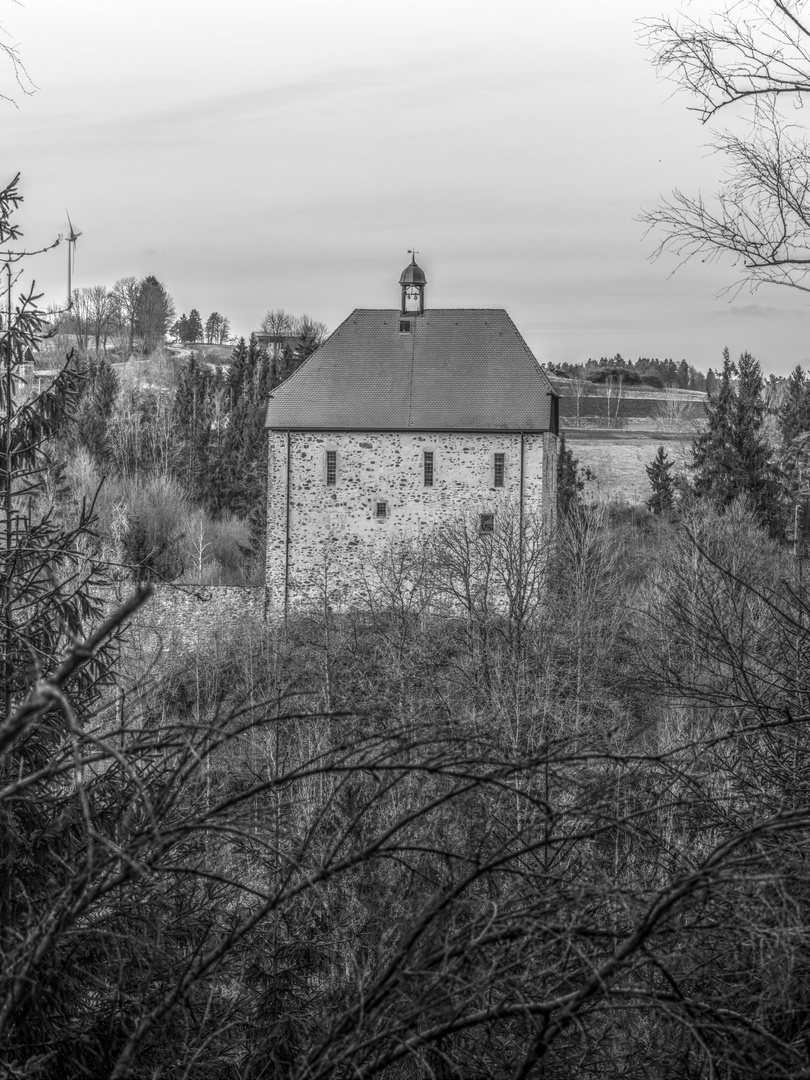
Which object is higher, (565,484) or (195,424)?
(195,424)

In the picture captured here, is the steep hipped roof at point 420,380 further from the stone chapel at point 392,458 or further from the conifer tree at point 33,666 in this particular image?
the conifer tree at point 33,666

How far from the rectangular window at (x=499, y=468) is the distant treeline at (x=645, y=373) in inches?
1469

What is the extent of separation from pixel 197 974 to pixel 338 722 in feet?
62.2

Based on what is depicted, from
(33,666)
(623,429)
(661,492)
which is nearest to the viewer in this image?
(33,666)

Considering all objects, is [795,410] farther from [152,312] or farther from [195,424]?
[152,312]

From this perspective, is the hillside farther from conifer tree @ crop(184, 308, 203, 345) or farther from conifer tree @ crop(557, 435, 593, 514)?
conifer tree @ crop(184, 308, 203, 345)

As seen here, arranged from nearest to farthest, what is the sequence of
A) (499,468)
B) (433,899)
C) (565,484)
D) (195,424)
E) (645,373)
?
(433,899), (499,468), (565,484), (195,424), (645,373)

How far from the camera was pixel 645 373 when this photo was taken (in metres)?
86.5

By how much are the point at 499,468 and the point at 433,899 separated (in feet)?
95.9

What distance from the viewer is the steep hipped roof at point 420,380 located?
31.6m

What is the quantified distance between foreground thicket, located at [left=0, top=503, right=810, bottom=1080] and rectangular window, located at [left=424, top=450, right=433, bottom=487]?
15.1 meters

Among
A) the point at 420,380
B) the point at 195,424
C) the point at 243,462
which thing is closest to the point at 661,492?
the point at 420,380

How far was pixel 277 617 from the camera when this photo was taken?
3091cm

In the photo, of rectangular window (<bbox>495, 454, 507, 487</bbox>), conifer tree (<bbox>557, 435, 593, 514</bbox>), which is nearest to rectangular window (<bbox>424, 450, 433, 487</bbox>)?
rectangular window (<bbox>495, 454, 507, 487</bbox>)
